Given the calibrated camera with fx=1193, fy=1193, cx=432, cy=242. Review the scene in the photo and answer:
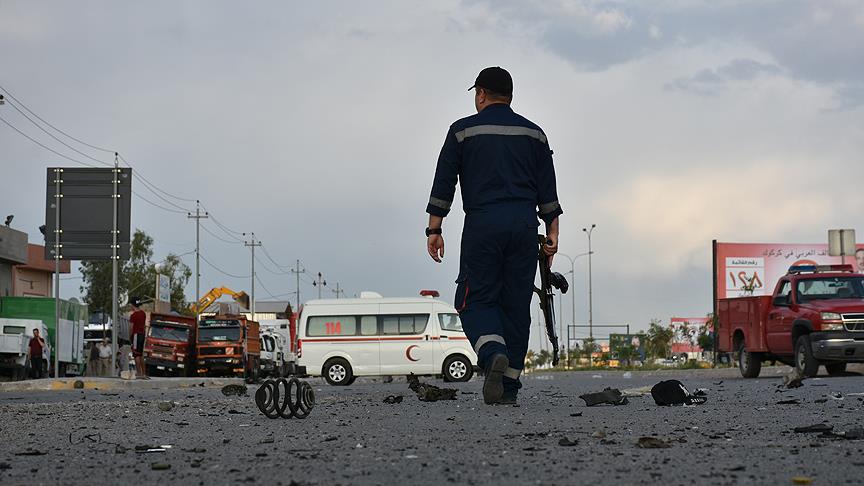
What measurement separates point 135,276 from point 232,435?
9487 centimetres

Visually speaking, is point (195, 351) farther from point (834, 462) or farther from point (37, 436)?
point (834, 462)

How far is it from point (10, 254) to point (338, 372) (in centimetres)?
2931

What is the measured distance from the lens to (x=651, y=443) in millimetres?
5195

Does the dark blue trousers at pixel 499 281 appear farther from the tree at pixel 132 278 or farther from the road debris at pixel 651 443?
the tree at pixel 132 278

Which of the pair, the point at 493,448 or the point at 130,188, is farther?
the point at 130,188

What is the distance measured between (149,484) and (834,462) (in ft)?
8.35

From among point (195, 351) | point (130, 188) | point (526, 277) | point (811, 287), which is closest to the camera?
point (526, 277)

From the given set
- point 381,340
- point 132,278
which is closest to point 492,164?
point 381,340

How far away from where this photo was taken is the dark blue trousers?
27.5ft

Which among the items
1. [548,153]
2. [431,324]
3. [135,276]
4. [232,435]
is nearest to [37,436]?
[232,435]

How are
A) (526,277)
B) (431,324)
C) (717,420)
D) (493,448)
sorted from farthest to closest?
1. (431,324)
2. (526,277)
3. (717,420)
4. (493,448)

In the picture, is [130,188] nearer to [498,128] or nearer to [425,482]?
[498,128]

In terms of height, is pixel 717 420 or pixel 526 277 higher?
pixel 526 277

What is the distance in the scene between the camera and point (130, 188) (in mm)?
29531
